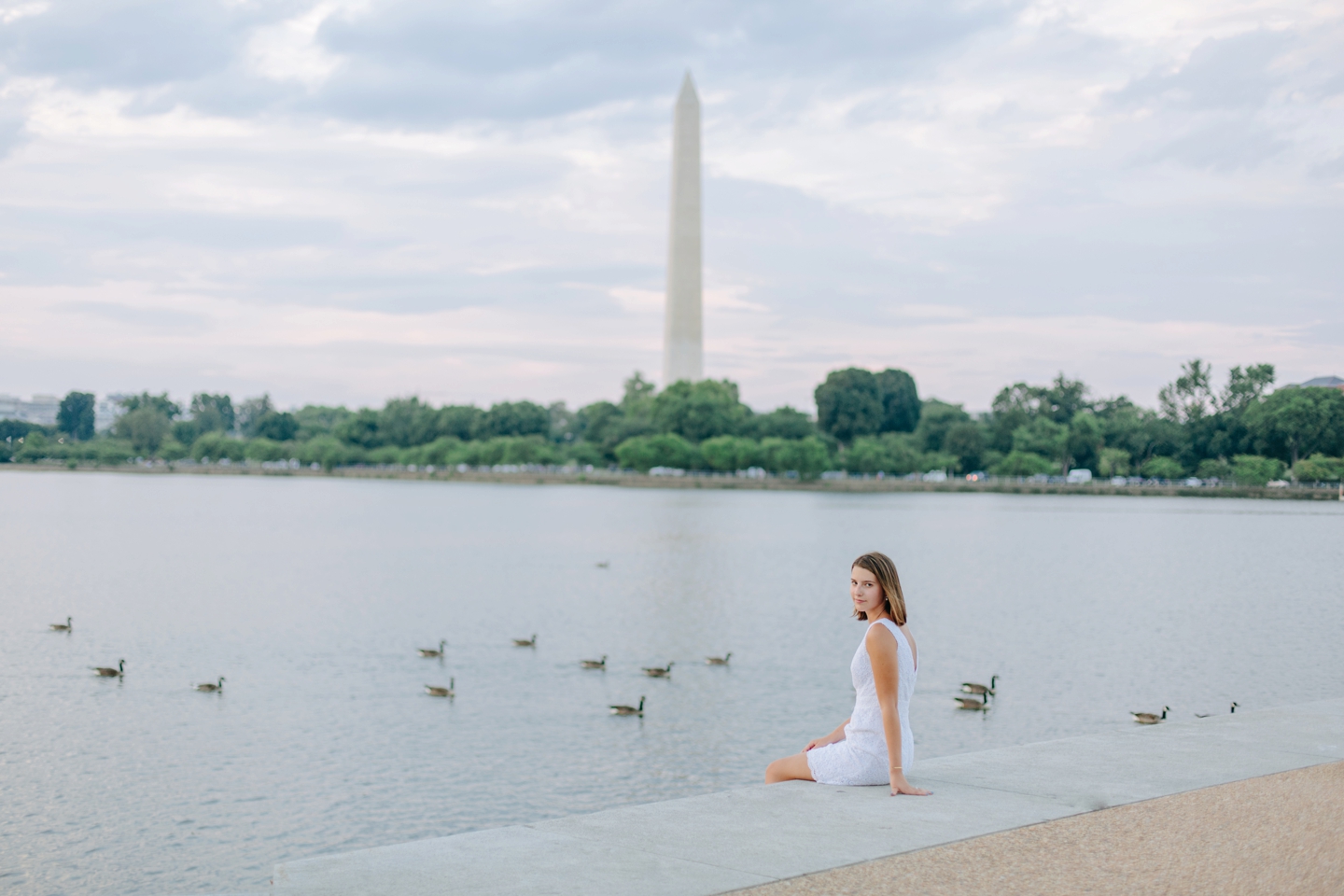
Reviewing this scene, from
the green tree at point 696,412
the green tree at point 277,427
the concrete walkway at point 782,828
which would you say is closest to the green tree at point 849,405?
the green tree at point 696,412

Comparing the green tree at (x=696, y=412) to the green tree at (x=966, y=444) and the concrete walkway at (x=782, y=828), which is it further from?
the concrete walkway at (x=782, y=828)

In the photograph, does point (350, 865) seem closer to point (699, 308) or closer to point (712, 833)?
point (712, 833)

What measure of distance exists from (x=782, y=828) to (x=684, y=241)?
97498mm

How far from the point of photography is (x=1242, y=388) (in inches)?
4363

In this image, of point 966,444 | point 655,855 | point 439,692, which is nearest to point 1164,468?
point 966,444

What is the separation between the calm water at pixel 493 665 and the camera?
12.3 metres

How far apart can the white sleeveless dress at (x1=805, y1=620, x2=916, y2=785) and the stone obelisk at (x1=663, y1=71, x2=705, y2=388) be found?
94830 millimetres

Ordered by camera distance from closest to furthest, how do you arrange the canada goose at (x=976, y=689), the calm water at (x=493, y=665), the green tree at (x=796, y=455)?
Result: the calm water at (x=493, y=665)
the canada goose at (x=976, y=689)
the green tree at (x=796, y=455)

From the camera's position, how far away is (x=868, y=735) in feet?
19.9

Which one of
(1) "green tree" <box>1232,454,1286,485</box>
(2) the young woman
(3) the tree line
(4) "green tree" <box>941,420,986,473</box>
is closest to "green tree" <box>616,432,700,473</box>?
(3) the tree line

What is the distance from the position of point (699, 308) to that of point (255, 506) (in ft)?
145

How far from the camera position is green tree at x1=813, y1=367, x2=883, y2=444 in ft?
385

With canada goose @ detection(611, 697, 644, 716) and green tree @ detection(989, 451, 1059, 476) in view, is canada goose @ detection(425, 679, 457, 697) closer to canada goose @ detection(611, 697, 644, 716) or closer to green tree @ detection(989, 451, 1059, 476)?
canada goose @ detection(611, 697, 644, 716)

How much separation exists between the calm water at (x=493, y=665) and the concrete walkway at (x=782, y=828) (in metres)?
6.19
